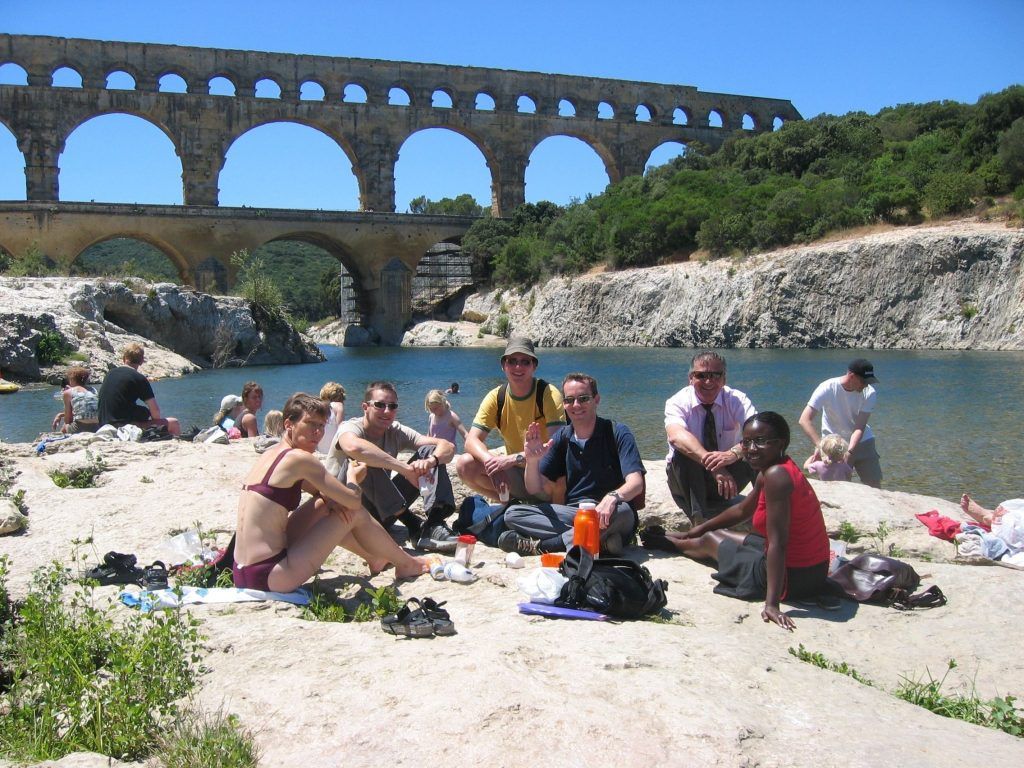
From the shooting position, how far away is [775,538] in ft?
13.1

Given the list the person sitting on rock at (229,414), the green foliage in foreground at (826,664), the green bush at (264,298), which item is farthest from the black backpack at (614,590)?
the green bush at (264,298)

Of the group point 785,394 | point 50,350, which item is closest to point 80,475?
point 785,394

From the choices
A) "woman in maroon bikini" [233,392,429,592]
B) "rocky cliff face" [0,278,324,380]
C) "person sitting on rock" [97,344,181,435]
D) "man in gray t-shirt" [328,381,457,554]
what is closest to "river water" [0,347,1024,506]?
"rocky cliff face" [0,278,324,380]

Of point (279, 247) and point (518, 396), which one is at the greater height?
point (279, 247)

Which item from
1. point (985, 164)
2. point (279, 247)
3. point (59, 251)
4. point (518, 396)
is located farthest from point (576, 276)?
point (279, 247)

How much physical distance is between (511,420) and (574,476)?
26.7 inches

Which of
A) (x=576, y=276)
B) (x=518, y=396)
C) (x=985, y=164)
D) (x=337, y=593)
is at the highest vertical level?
(x=985, y=164)

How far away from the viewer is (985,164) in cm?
3112

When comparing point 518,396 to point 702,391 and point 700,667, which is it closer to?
point 702,391

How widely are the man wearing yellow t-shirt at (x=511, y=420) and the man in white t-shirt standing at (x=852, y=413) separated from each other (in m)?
2.41

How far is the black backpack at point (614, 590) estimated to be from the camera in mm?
3826

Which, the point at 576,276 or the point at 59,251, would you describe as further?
the point at 576,276

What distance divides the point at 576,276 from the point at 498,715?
3865 centimetres

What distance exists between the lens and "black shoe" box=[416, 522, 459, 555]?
5.07 metres
